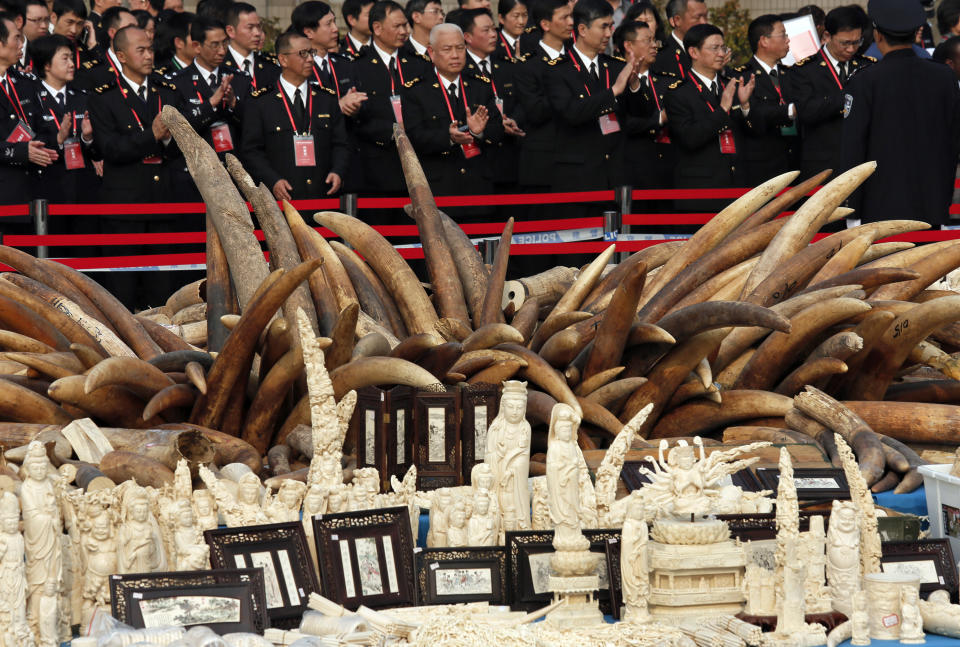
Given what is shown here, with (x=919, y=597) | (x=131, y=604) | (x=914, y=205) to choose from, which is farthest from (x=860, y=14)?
(x=131, y=604)

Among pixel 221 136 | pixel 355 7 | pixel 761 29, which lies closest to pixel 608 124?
pixel 761 29

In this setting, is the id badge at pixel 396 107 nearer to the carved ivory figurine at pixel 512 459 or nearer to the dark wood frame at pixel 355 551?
the carved ivory figurine at pixel 512 459

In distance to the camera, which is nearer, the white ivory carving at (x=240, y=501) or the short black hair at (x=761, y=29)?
the white ivory carving at (x=240, y=501)

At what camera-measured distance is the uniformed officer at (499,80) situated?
10641mm

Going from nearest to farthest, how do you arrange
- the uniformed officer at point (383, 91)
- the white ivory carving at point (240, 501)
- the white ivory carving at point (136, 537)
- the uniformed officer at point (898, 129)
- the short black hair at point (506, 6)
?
the white ivory carving at point (136, 537) < the white ivory carving at point (240, 501) < the uniformed officer at point (898, 129) < the uniformed officer at point (383, 91) < the short black hair at point (506, 6)

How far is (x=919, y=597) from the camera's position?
457 centimetres

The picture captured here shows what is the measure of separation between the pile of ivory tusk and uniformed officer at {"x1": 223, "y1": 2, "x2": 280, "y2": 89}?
4.39 metres

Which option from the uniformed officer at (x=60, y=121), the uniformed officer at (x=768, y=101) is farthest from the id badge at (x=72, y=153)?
the uniformed officer at (x=768, y=101)

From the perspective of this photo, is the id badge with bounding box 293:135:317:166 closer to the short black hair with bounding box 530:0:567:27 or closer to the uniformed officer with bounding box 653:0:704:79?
the short black hair with bounding box 530:0:567:27

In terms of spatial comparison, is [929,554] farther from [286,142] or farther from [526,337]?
[286,142]

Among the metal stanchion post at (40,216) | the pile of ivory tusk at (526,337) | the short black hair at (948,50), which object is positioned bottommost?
the pile of ivory tusk at (526,337)

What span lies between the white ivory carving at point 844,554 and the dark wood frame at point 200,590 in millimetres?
1703

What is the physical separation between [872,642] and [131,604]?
82.8 inches

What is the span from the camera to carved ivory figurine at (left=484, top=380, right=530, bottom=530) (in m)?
4.97
